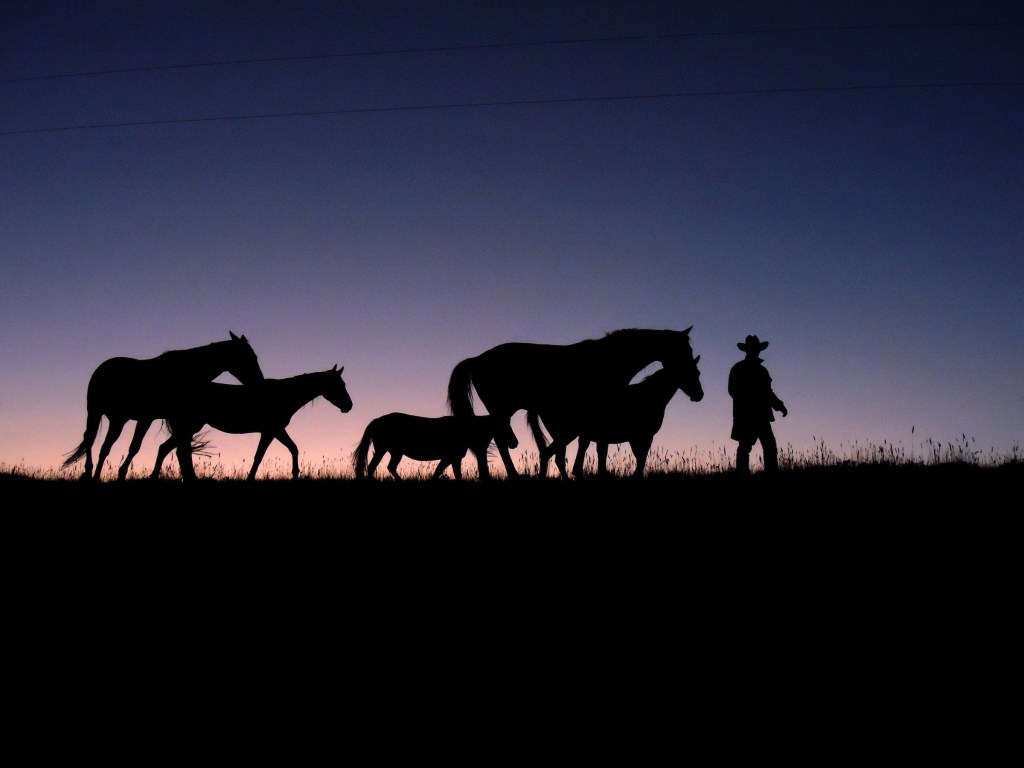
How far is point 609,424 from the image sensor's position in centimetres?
1331

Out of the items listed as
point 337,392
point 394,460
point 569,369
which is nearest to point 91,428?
point 337,392

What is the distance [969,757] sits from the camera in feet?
12.9

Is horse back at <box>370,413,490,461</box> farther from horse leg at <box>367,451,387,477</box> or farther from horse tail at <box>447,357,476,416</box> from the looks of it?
horse tail at <box>447,357,476,416</box>

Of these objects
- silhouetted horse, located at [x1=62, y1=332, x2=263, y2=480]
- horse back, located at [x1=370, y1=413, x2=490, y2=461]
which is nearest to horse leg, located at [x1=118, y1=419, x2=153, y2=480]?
silhouetted horse, located at [x1=62, y1=332, x2=263, y2=480]

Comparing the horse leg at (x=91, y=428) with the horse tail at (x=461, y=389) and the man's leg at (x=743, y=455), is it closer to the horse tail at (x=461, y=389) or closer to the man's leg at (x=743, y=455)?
the horse tail at (x=461, y=389)

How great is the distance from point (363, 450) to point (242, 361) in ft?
16.6

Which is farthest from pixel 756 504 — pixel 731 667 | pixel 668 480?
pixel 731 667

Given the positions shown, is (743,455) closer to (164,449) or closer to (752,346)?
(752,346)

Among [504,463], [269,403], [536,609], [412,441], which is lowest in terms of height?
[536,609]

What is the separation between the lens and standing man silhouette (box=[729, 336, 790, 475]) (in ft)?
41.8

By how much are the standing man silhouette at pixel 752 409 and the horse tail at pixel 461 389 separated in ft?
14.7

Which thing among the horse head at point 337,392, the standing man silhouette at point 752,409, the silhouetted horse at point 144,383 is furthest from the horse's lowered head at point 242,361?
the standing man silhouette at point 752,409

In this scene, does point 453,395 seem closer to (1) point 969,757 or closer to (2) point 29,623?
(2) point 29,623

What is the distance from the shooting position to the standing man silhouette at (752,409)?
41.8 feet
